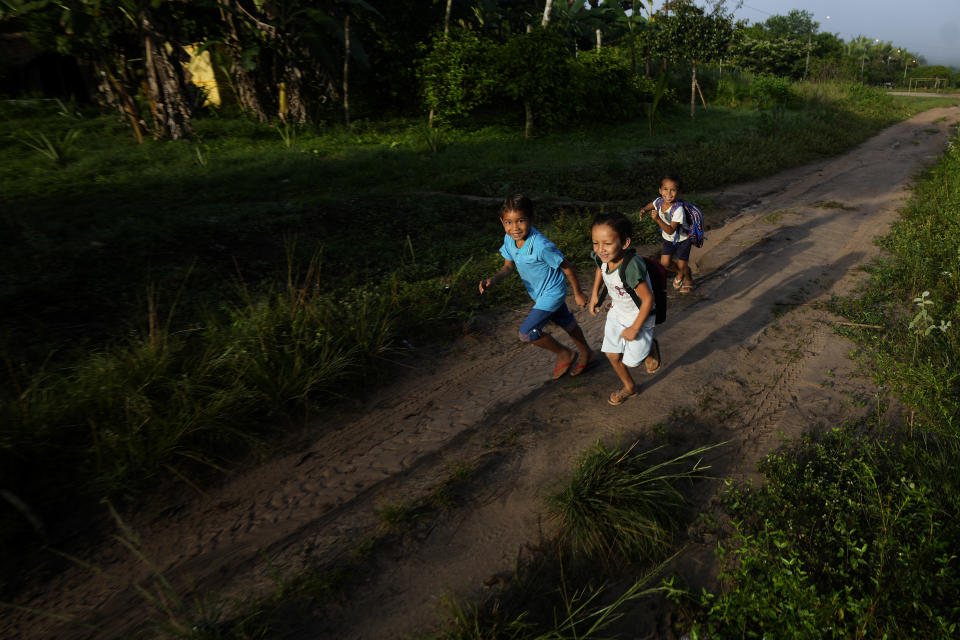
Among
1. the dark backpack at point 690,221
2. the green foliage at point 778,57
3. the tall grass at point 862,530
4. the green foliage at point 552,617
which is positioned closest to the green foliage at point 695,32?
the dark backpack at point 690,221

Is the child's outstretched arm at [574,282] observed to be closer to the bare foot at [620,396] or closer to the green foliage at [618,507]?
the bare foot at [620,396]

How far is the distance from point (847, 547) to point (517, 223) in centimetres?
258

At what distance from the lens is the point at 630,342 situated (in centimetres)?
350

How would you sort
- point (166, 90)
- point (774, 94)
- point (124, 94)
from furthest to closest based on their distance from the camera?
point (774, 94) < point (166, 90) < point (124, 94)

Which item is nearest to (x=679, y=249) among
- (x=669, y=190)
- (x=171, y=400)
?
(x=669, y=190)

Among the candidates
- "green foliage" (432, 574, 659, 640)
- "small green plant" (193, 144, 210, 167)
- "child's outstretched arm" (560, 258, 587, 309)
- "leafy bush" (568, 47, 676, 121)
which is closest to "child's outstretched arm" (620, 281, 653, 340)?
"child's outstretched arm" (560, 258, 587, 309)

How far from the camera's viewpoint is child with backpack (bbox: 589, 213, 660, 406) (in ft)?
10.6

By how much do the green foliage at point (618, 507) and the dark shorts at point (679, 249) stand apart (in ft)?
9.76

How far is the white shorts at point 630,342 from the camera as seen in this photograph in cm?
346

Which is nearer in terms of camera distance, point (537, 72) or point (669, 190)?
point (669, 190)

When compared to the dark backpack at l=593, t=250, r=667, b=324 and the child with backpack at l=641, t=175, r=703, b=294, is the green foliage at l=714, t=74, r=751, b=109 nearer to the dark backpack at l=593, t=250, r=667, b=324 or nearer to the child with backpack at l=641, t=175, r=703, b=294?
the child with backpack at l=641, t=175, r=703, b=294

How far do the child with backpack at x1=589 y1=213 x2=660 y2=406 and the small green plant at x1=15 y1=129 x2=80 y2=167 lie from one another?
9.32 m

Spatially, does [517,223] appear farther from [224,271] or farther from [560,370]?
[224,271]

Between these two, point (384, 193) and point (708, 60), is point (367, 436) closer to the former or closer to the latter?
point (384, 193)
